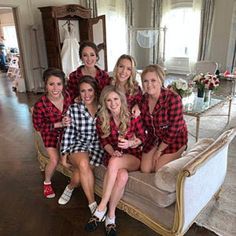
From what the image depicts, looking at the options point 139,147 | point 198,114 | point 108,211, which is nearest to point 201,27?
point 198,114

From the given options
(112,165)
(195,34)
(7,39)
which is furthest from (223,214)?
(7,39)

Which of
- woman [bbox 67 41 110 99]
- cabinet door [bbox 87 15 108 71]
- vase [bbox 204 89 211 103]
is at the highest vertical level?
cabinet door [bbox 87 15 108 71]

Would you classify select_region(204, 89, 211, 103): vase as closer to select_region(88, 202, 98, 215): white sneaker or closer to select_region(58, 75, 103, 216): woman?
select_region(58, 75, 103, 216): woman

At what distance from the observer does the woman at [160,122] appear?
1.91 meters

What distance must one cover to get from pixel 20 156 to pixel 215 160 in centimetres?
237

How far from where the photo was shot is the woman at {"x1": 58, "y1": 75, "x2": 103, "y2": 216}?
1977mm

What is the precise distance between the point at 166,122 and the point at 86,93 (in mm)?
704

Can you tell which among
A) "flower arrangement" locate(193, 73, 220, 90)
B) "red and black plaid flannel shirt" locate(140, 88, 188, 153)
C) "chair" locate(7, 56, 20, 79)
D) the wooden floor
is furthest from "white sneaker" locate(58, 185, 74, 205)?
"chair" locate(7, 56, 20, 79)

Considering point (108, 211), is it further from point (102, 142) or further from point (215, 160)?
point (215, 160)

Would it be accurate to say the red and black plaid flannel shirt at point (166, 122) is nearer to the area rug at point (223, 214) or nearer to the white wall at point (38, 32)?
the area rug at point (223, 214)

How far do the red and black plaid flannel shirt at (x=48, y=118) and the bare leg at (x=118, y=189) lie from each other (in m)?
0.76

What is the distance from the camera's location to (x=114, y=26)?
744cm

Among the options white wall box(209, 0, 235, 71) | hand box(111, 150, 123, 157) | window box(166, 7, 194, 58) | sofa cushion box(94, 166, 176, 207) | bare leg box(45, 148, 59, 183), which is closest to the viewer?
sofa cushion box(94, 166, 176, 207)

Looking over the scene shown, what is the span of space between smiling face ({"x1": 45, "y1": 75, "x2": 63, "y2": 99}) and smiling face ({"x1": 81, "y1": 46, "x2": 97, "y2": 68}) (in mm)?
349
